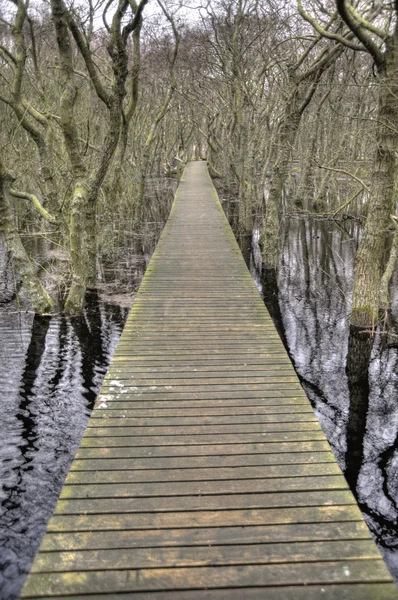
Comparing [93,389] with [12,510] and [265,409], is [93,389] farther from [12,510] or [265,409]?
[265,409]

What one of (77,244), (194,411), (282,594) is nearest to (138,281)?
(77,244)

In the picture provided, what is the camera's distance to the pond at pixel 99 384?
187 inches

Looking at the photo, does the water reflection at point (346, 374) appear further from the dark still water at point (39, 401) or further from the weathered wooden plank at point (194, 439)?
the dark still water at point (39, 401)

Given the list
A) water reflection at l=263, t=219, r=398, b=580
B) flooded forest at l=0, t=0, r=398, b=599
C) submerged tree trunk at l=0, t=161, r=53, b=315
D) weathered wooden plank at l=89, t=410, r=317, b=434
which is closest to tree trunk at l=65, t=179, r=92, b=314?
flooded forest at l=0, t=0, r=398, b=599

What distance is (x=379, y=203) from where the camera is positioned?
7.69 metres

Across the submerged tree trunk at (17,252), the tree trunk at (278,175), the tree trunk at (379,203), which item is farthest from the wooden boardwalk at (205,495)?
the tree trunk at (278,175)

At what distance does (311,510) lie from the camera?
11.0 feet

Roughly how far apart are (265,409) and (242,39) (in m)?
13.3

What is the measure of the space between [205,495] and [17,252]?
653 cm

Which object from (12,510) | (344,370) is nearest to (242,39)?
(344,370)

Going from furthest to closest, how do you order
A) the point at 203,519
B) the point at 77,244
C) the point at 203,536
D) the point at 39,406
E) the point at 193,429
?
the point at 77,244 < the point at 39,406 < the point at 193,429 < the point at 203,519 < the point at 203,536

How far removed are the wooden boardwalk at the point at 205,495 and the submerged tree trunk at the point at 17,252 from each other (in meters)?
3.52

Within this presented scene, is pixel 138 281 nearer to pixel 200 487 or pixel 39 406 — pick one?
pixel 39 406

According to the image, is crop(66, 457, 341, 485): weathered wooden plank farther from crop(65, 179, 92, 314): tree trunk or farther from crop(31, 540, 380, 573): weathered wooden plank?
crop(65, 179, 92, 314): tree trunk
